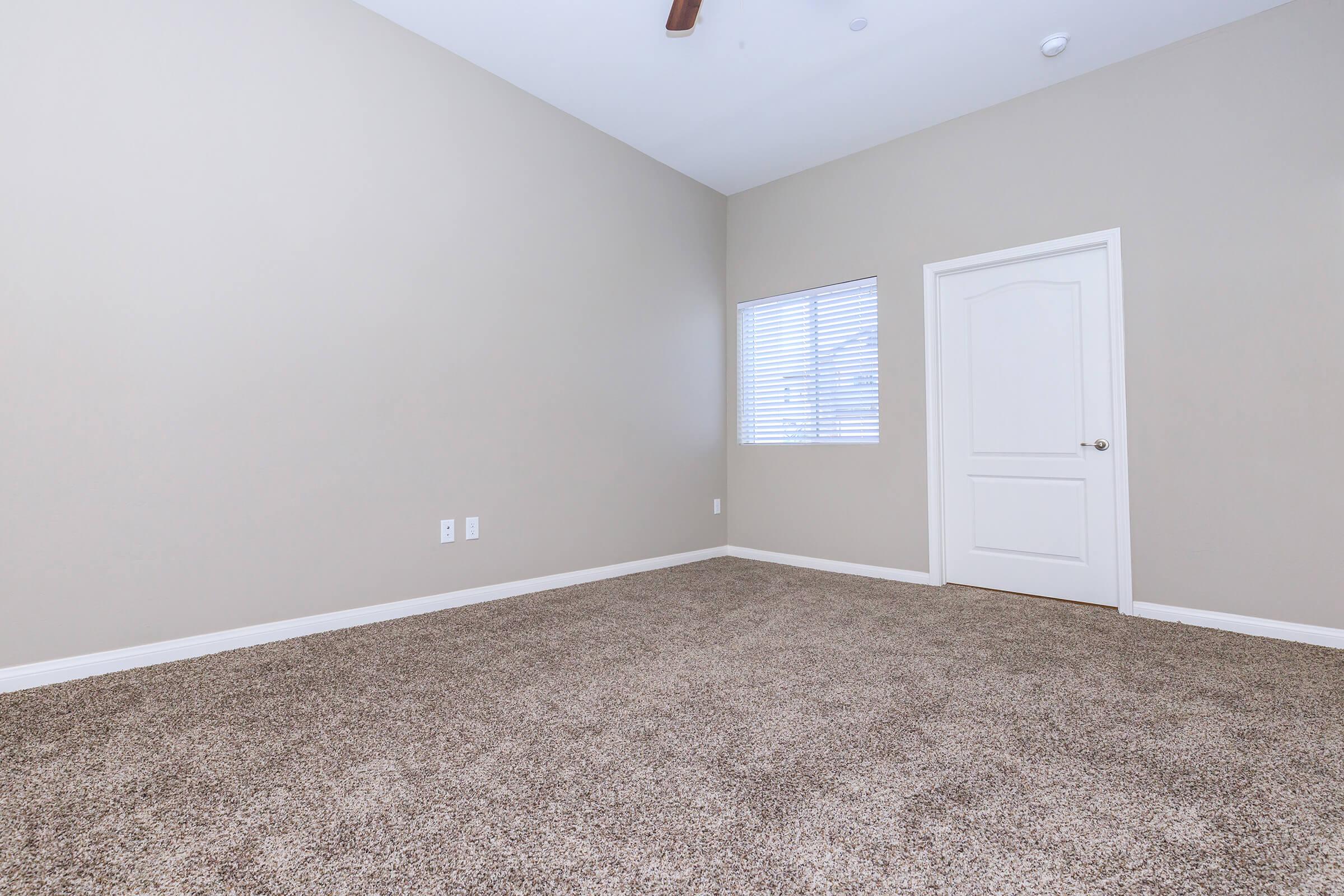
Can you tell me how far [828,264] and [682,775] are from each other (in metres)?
3.39

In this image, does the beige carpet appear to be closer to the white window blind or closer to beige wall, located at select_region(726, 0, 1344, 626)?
beige wall, located at select_region(726, 0, 1344, 626)

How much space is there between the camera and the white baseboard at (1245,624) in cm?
245

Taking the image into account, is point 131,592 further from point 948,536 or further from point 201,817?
point 948,536

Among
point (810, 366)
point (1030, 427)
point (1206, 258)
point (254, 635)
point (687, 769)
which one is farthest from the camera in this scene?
point (810, 366)

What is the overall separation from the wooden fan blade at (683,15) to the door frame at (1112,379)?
200 centimetres

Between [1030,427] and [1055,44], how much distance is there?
1.81 metres

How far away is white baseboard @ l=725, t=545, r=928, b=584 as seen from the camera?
3.61 m

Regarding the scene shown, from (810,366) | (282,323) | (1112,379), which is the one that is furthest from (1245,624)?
(282,323)

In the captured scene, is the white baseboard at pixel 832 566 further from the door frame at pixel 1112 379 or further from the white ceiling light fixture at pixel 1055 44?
the white ceiling light fixture at pixel 1055 44

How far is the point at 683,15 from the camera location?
2.21 m

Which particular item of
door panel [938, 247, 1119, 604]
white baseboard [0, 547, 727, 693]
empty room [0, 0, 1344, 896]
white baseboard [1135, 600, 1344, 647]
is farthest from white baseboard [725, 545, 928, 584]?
white baseboard [0, 547, 727, 693]

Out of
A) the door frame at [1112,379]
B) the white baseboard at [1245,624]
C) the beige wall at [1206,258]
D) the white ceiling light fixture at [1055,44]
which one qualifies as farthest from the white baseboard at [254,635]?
the white ceiling light fixture at [1055,44]

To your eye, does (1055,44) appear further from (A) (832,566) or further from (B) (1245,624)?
(A) (832,566)

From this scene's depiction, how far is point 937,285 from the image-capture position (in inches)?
140
